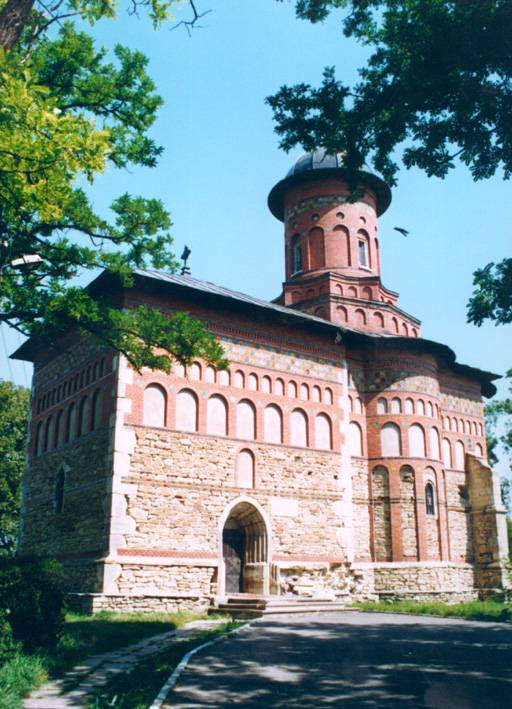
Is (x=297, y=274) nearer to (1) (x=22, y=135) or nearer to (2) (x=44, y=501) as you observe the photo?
(2) (x=44, y=501)

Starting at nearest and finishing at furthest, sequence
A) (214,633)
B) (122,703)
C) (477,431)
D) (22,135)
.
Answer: (122,703) < (22,135) < (214,633) < (477,431)

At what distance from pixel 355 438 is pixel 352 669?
43.5ft

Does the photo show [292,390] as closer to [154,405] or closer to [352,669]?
[154,405]

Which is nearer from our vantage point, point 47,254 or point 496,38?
point 496,38

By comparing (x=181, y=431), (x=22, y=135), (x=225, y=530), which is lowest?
(x=225, y=530)

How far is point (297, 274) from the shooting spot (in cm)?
2592

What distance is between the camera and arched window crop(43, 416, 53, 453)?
20000 millimetres

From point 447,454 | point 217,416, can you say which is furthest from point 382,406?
point 217,416

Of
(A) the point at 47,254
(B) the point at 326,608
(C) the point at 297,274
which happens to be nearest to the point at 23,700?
(A) the point at 47,254

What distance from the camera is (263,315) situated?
19547mm

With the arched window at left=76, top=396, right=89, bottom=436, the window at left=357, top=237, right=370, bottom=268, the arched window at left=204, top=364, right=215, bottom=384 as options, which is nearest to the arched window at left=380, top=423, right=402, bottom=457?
the arched window at left=204, top=364, right=215, bottom=384

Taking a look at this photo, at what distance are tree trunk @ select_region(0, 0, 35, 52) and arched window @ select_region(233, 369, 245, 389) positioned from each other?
12041 mm

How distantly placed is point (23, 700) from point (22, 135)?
605 cm

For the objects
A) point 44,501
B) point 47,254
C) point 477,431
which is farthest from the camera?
point 477,431
